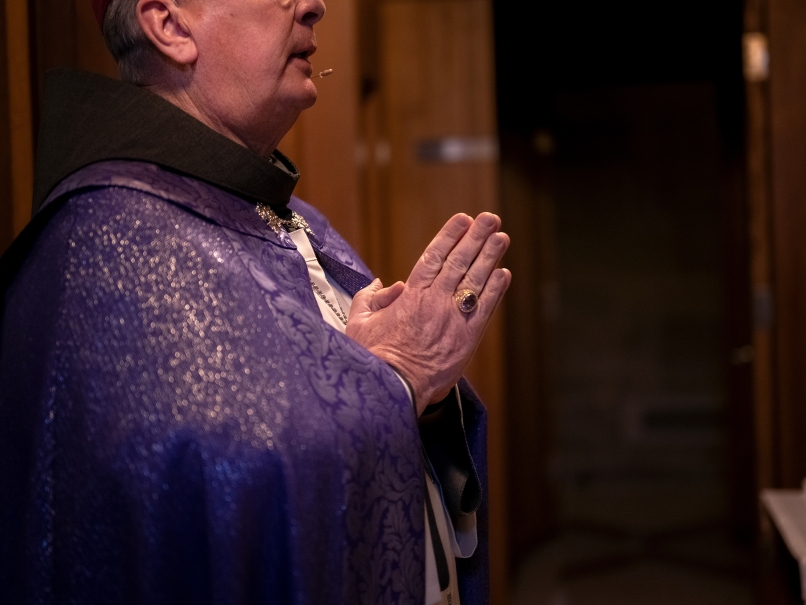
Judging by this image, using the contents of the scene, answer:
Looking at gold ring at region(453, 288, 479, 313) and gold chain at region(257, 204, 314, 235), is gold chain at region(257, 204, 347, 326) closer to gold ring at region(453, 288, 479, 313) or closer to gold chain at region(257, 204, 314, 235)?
gold chain at region(257, 204, 314, 235)

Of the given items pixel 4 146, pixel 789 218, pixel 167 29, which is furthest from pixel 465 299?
pixel 789 218

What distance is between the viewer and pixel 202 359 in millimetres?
912

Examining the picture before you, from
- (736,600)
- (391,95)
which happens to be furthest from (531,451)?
(391,95)

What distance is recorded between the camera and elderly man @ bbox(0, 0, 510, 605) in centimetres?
89

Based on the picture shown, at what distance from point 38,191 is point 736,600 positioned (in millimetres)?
3563

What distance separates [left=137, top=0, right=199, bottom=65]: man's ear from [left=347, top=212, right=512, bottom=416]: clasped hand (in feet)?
1.41

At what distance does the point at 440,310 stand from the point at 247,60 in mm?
434

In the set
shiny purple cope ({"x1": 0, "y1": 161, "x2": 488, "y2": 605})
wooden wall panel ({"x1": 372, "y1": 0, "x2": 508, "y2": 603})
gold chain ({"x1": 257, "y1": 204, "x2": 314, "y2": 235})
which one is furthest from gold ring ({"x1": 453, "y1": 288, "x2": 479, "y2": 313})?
wooden wall panel ({"x1": 372, "y1": 0, "x2": 508, "y2": 603})

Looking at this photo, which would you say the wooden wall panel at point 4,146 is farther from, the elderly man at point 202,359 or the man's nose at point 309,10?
the man's nose at point 309,10

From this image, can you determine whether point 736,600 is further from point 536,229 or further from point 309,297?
point 309,297

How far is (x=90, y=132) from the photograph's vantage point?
3.55ft

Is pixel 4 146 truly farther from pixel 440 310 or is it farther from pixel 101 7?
pixel 440 310

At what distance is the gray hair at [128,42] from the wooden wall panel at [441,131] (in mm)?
2100

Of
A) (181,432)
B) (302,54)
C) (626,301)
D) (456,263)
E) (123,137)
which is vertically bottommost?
(626,301)
